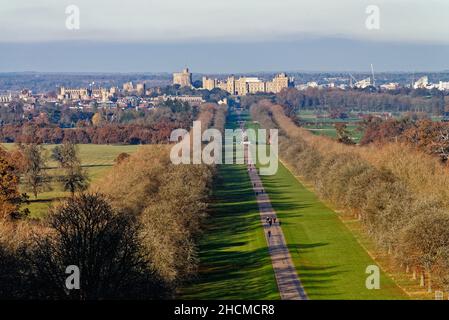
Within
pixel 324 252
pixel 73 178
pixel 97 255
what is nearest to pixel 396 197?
pixel 324 252

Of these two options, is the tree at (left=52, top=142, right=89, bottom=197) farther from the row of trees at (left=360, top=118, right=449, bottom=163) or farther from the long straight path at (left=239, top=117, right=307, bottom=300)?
the row of trees at (left=360, top=118, right=449, bottom=163)

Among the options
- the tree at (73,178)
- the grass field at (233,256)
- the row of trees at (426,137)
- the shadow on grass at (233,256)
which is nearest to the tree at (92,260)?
the shadow on grass at (233,256)

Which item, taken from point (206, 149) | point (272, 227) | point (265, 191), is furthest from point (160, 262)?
point (206, 149)

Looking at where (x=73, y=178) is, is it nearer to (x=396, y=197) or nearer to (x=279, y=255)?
(x=279, y=255)

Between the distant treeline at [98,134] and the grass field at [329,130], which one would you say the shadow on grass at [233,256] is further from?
the grass field at [329,130]

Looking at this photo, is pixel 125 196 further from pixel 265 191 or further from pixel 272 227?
pixel 265 191

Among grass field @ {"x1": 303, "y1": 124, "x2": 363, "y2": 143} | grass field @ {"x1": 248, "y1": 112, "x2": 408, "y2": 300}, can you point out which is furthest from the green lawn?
grass field @ {"x1": 303, "y1": 124, "x2": 363, "y2": 143}

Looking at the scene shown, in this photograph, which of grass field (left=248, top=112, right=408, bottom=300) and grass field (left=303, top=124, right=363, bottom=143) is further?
grass field (left=303, top=124, right=363, bottom=143)
